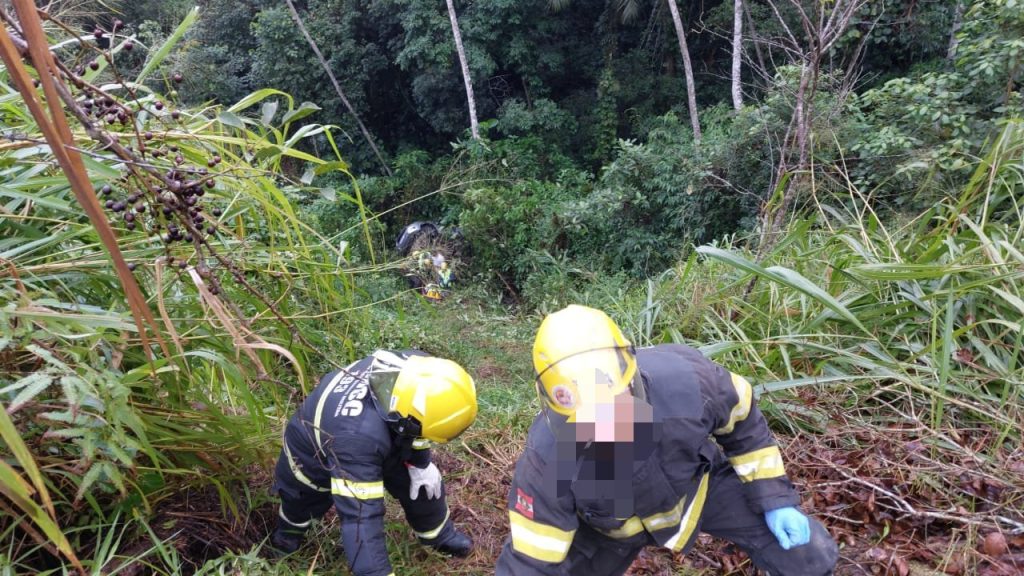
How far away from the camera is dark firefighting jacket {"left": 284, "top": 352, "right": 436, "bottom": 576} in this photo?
221 cm

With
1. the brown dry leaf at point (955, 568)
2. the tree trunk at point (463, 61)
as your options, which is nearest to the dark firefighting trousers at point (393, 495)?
the brown dry leaf at point (955, 568)

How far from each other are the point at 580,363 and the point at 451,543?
5.12 feet

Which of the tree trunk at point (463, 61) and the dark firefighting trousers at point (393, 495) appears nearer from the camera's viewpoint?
the dark firefighting trousers at point (393, 495)

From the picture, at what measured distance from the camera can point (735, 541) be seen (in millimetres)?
2211

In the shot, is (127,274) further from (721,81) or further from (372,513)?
(721,81)

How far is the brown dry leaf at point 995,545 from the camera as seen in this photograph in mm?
2348

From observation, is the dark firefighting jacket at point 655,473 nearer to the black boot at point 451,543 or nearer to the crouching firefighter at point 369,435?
the crouching firefighter at point 369,435

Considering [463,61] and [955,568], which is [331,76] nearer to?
[463,61]

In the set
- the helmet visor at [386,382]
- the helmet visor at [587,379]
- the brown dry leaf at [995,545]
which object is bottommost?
the brown dry leaf at [995,545]

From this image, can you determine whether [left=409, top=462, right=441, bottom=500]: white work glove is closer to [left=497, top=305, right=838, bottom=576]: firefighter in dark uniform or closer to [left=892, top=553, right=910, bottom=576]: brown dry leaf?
[left=497, top=305, right=838, bottom=576]: firefighter in dark uniform

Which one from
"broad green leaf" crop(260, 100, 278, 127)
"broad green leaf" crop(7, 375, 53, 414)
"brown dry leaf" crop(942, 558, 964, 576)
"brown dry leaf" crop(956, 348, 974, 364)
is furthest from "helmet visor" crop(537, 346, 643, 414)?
"brown dry leaf" crop(956, 348, 974, 364)

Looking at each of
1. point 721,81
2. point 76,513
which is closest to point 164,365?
point 76,513

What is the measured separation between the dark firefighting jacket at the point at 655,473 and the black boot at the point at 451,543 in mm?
A: 838

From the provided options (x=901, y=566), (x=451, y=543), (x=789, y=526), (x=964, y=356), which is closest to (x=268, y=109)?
(x=451, y=543)
